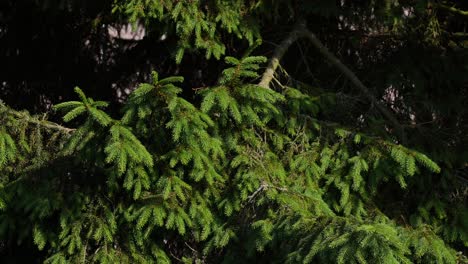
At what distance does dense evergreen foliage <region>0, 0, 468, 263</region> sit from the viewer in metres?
3.61

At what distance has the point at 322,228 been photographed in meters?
3.35

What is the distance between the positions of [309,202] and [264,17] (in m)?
1.57

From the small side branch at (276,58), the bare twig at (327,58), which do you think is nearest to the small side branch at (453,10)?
the bare twig at (327,58)

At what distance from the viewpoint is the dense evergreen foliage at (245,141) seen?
11.8 ft

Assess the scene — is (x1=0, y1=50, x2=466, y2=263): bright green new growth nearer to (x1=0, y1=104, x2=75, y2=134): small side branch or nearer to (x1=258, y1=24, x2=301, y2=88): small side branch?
(x1=0, y1=104, x2=75, y2=134): small side branch

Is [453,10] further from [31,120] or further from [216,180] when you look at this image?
[31,120]

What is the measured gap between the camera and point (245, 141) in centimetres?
422

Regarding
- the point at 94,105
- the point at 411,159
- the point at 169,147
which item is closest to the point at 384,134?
the point at 411,159

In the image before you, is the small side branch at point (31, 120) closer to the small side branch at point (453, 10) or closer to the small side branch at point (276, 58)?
the small side branch at point (276, 58)

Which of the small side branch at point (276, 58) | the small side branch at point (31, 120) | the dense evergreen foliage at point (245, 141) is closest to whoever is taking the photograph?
the dense evergreen foliage at point (245, 141)

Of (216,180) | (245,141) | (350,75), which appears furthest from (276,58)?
(216,180)

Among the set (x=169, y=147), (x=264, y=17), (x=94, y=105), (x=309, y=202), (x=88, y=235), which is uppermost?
(x=264, y=17)

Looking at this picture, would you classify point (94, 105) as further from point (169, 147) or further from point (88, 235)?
point (88, 235)

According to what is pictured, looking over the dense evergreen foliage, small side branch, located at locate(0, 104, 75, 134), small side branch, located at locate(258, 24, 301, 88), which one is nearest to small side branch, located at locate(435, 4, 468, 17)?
the dense evergreen foliage
